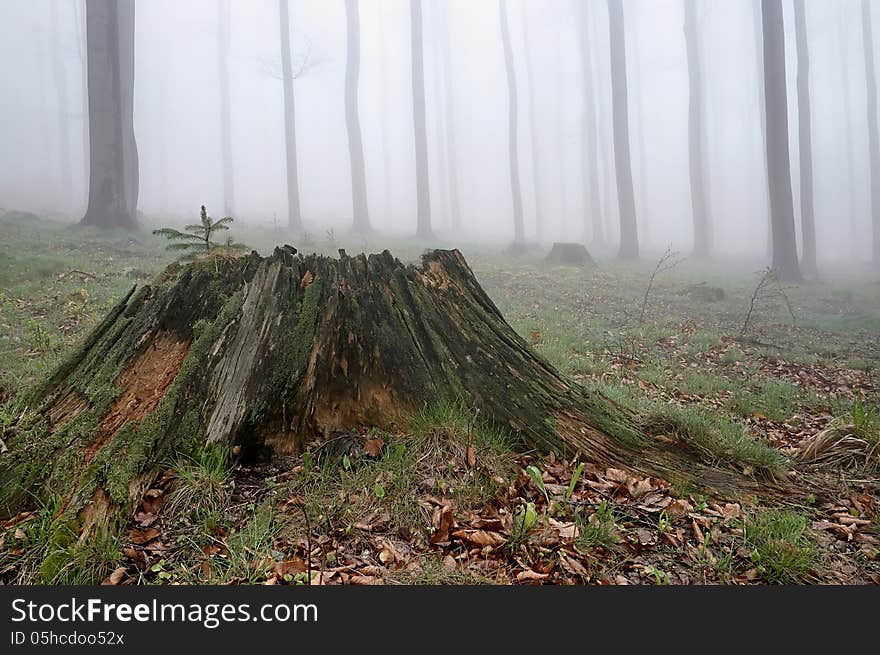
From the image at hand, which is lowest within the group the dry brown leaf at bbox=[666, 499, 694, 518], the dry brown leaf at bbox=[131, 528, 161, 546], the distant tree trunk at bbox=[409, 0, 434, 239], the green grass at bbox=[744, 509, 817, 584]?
the green grass at bbox=[744, 509, 817, 584]

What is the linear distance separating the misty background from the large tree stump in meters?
22.3

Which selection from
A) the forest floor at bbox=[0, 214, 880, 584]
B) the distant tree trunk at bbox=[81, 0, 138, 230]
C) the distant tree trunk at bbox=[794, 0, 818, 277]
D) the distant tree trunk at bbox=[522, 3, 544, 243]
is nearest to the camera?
the forest floor at bbox=[0, 214, 880, 584]

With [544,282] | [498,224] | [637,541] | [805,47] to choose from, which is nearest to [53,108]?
[498,224]

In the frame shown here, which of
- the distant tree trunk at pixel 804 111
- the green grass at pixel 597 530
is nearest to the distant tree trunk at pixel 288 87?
the distant tree trunk at pixel 804 111

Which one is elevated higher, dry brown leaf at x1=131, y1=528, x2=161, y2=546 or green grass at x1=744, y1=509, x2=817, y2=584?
dry brown leaf at x1=131, y1=528, x2=161, y2=546

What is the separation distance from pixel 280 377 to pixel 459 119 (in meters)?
43.5

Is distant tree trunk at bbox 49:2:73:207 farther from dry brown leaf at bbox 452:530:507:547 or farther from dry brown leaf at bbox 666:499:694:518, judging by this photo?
dry brown leaf at bbox 666:499:694:518

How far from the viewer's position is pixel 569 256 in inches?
712

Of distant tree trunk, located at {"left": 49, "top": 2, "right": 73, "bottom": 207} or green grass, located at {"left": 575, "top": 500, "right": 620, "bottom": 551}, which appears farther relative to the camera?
distant tree trunk, located at {"left": 49, "top": 2, "right": 73, "bottom": 207}

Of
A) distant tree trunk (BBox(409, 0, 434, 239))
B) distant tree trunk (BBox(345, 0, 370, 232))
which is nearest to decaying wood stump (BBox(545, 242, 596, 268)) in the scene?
distant tree trunk (BBox(409, 0, 434, 239))

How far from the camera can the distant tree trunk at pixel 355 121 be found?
82.5ft

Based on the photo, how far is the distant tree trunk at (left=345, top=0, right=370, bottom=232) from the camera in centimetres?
2514

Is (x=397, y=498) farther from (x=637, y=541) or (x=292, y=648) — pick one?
(x=637, y=541)

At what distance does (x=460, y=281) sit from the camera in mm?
3805
